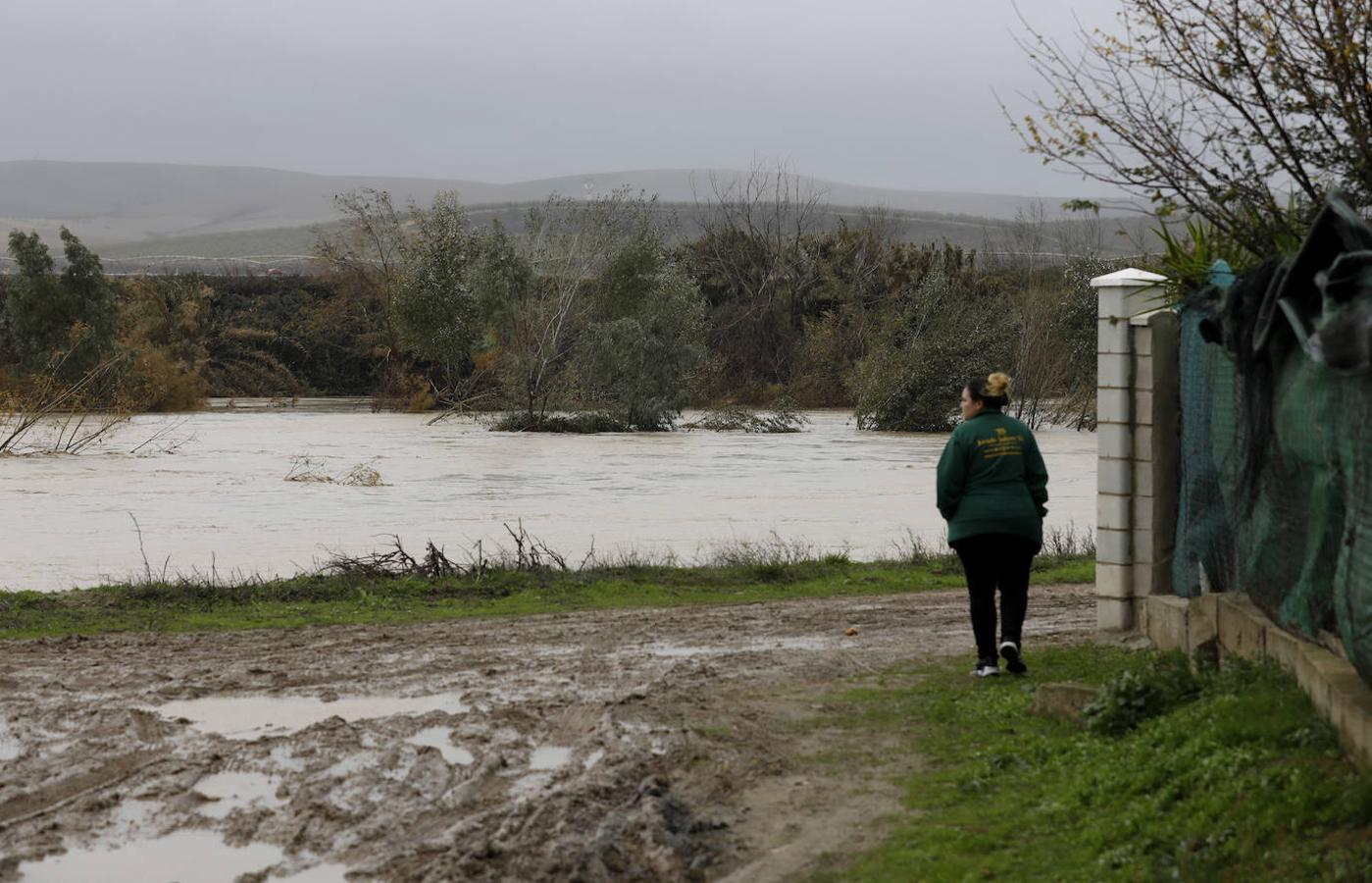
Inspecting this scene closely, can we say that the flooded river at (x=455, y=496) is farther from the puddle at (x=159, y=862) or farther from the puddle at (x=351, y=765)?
the puddle at (x=159, y=862)

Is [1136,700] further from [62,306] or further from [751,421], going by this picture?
[62,306]

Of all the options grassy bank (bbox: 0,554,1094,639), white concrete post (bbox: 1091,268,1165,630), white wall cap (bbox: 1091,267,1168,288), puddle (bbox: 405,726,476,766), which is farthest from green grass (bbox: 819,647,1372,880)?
grassy bank (bbox: 0,554,1094,639)

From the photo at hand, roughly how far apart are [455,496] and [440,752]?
717 inches

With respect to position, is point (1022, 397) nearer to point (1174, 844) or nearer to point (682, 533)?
point (682, 533)

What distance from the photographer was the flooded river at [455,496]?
19.2 m

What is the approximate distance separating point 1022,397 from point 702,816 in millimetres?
40112

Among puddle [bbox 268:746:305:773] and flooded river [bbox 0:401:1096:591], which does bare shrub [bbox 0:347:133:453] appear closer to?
flooded river [bbox 0:401:1096:591]

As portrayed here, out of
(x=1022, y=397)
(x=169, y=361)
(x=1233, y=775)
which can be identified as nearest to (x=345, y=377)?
(x=169, y=361)

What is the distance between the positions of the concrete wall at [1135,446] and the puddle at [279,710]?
4.40 m

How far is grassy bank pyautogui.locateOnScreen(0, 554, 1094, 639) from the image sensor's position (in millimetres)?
12875

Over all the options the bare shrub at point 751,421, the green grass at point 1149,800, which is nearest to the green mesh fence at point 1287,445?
the green grass at point 1149,800

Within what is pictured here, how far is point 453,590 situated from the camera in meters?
14.4

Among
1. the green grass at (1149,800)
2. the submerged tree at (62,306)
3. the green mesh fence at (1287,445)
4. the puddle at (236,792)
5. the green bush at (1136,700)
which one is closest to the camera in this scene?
the green grass at (1149,800)

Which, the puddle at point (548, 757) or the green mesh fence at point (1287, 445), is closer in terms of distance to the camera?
the green mesh fence at point (1287, 445)
